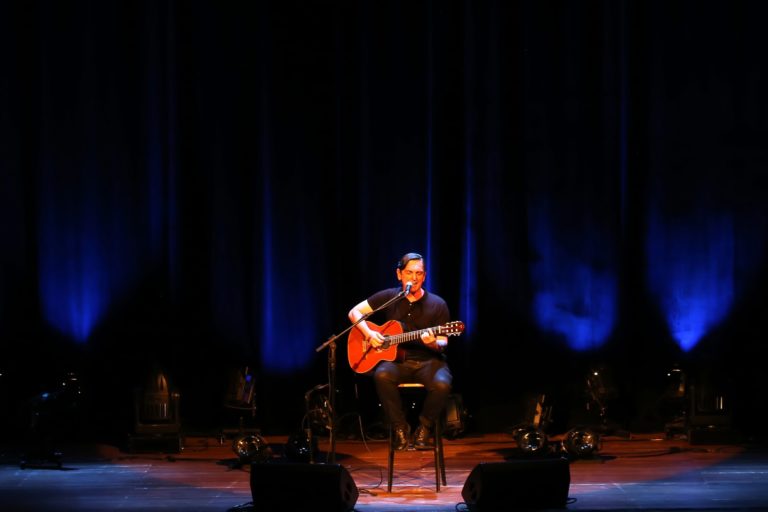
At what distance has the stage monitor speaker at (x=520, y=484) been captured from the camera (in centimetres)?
478

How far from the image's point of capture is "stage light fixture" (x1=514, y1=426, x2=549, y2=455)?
6555 millimetres

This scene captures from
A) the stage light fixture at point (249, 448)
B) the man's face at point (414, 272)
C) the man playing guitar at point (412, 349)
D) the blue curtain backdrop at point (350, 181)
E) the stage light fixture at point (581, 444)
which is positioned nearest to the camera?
the man playing guitar at point (412, 349)

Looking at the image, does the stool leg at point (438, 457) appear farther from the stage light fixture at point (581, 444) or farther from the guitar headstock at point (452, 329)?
the stage light fixture at point (581, 444)

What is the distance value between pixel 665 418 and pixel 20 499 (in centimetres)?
463

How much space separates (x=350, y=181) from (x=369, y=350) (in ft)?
6.01

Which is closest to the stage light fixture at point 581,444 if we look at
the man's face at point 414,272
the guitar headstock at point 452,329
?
the guitar headstock at point 452,329

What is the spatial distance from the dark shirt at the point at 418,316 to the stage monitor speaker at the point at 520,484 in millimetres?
1406

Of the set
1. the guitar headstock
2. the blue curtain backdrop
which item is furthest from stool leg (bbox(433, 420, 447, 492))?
the blue curtain backdrop

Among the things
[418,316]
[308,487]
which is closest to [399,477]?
[418,316]

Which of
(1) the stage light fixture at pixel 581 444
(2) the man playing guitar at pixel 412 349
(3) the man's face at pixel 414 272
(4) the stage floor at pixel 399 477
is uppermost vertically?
(3) the man's face at pixel 414 272

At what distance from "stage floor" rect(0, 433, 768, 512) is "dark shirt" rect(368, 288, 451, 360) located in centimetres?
77

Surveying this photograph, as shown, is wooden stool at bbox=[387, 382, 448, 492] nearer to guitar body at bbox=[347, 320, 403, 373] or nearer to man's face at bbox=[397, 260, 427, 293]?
guitar body at bbox=[347, 320, 403, 373]

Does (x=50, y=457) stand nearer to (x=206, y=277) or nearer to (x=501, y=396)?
(x=206, y=277)

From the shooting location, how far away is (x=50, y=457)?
6555 millimetres
